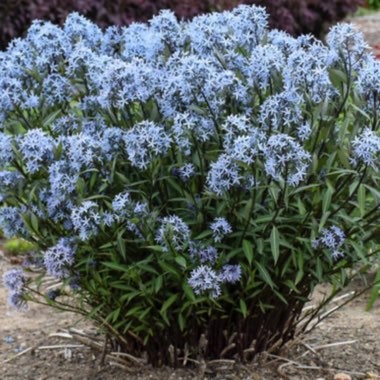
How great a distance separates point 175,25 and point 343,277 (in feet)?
3.86

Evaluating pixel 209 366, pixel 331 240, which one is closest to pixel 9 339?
pixel 209 366

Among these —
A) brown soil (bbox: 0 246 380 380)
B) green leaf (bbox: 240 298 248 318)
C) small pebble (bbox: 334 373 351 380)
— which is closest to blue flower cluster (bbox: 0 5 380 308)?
green leaf (bbox: 240 298 248 318)

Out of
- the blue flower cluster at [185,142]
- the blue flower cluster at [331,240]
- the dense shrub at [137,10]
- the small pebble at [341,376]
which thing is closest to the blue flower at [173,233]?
the blue flower cluster at [185,142]

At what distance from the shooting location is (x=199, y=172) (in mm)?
3230

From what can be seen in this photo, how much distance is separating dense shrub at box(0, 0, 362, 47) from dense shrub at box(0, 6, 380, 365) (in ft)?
23.7

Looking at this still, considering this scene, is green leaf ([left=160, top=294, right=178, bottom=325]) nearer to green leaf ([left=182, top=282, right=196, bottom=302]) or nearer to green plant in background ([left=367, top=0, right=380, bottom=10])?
green leaf ([left=182, top=282, right=196, bottom=302])

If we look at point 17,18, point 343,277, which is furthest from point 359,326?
point 17,18

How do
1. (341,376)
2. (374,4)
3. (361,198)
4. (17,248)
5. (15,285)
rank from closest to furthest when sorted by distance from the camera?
(361,198)
(15,285)
(341,376)
(17,248)
(374,4)

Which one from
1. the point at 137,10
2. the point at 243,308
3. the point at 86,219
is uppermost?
the point at 137,10

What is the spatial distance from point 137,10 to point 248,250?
8575mm

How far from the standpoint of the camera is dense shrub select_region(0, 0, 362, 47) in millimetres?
10594

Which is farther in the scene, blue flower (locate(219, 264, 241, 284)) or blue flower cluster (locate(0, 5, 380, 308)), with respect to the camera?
blue flower (locate(219, 264, 241, 284))

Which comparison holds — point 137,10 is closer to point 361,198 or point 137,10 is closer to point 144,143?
point 144,143

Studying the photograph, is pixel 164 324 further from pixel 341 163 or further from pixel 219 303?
pixel 341 163
